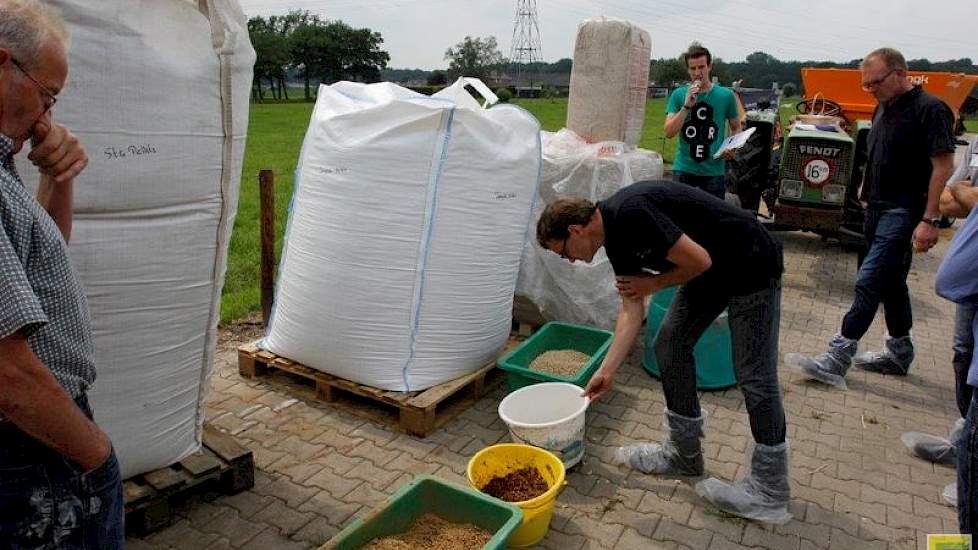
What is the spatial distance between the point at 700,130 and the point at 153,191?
156 inches

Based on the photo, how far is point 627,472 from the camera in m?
3.28

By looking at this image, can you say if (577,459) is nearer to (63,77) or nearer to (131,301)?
(131,301)

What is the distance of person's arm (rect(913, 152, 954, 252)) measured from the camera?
3.73 metres

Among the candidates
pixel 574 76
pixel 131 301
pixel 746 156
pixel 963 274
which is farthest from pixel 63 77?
pixel 746 156

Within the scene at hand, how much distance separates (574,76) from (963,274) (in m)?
3.31

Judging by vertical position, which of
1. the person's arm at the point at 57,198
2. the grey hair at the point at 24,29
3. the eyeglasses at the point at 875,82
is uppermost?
the eyeglasses at the point at 875,82

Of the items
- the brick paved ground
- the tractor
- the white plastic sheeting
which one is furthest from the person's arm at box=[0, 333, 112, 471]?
the tractor

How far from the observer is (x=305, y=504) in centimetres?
297

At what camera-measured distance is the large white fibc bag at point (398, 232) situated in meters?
3.38

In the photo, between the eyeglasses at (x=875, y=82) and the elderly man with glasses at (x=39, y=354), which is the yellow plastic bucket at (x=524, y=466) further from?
the eyeglasses at (x=875, y=82)

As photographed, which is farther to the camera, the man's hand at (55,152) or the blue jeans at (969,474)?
the blue jeans at (969,474)

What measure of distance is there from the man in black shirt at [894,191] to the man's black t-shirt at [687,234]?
1.65 m

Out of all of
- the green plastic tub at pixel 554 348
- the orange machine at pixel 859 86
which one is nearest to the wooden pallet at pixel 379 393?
the green plastic tub at pixel 554 348

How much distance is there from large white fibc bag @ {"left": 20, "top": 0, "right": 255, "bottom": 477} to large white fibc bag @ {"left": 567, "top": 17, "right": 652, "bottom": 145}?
2793 millimetres
